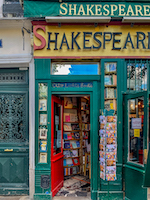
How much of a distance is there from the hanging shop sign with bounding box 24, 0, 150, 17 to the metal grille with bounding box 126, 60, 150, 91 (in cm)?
120

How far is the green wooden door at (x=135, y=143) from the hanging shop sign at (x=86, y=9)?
2130 mm

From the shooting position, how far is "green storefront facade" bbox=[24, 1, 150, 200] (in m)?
4.77

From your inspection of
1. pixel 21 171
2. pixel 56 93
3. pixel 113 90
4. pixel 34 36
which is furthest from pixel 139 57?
pixel 21 171

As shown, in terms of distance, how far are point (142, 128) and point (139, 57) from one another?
1866mm

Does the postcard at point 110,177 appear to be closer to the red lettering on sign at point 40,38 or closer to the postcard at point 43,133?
the postcard at point 43,133

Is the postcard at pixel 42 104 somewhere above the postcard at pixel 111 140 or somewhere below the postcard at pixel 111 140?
above

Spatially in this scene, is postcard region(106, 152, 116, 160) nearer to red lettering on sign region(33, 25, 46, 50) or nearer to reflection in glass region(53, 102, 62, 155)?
reflection in glass region(53, 102, 62, 155)

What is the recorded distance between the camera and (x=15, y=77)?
210 inches

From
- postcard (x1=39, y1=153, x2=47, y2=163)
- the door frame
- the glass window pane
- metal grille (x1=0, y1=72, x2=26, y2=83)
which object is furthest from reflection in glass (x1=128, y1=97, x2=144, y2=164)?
metal grille (x1=0, y1=72, x2=26, y2=83)

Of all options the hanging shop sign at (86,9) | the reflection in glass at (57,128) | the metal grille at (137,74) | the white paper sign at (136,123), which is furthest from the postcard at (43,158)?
the hanging shop sign at (86,9)

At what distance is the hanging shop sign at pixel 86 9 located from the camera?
15.6 ft

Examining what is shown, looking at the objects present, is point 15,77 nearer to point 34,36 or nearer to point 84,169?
point 34,36

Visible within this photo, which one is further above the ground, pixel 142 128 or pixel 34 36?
pixel 34 36

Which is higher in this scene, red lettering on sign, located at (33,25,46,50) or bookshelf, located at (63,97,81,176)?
red lettering on sign, located at (33,25,46,50)
